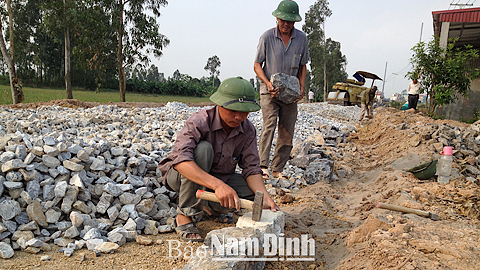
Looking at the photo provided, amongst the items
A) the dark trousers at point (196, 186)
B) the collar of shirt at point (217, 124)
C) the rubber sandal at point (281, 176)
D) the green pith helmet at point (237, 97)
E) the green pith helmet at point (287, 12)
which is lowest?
the rubber sandal at point (281, 176)

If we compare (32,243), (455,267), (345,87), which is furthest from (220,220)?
(345,87)

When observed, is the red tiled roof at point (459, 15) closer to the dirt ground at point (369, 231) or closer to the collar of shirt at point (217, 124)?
the dirt ground at point (369, 231)

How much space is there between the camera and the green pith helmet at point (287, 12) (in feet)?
10.7

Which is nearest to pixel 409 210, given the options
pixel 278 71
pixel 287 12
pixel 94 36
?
pixel 278 71

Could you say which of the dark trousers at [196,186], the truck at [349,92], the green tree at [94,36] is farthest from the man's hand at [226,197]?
the truck at [349,92]

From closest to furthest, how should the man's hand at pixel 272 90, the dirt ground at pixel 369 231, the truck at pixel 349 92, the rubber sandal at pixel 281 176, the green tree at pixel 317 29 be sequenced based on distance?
1. the dirt ground at pixel 369 231
2. the man's hand at pixel 272 90
3. the rubber sandal at pixel 281 176
4. the truck at pixel 349 92
5. the green tree at pixel 317 29

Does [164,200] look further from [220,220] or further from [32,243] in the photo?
[32,243]

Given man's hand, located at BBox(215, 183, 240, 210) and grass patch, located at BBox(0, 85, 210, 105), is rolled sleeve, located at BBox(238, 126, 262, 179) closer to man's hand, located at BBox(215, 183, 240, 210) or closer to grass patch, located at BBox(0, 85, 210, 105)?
man's hand, located at BBox(215, 183, 240, 210)

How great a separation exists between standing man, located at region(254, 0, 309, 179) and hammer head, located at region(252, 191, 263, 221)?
5.08 ft

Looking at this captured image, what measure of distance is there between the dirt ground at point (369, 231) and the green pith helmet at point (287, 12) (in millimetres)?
1846

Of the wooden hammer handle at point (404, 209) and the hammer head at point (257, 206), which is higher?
the hammer head at point (257, 206)

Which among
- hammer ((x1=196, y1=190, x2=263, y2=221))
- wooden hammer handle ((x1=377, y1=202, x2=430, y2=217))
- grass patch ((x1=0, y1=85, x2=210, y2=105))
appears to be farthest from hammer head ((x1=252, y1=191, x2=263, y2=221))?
grass patch ((x1=0, y1=85, x2=210, y2=105))

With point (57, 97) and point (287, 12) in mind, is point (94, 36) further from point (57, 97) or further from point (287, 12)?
point (287, 12)

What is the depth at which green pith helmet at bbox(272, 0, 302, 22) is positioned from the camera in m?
3.28
